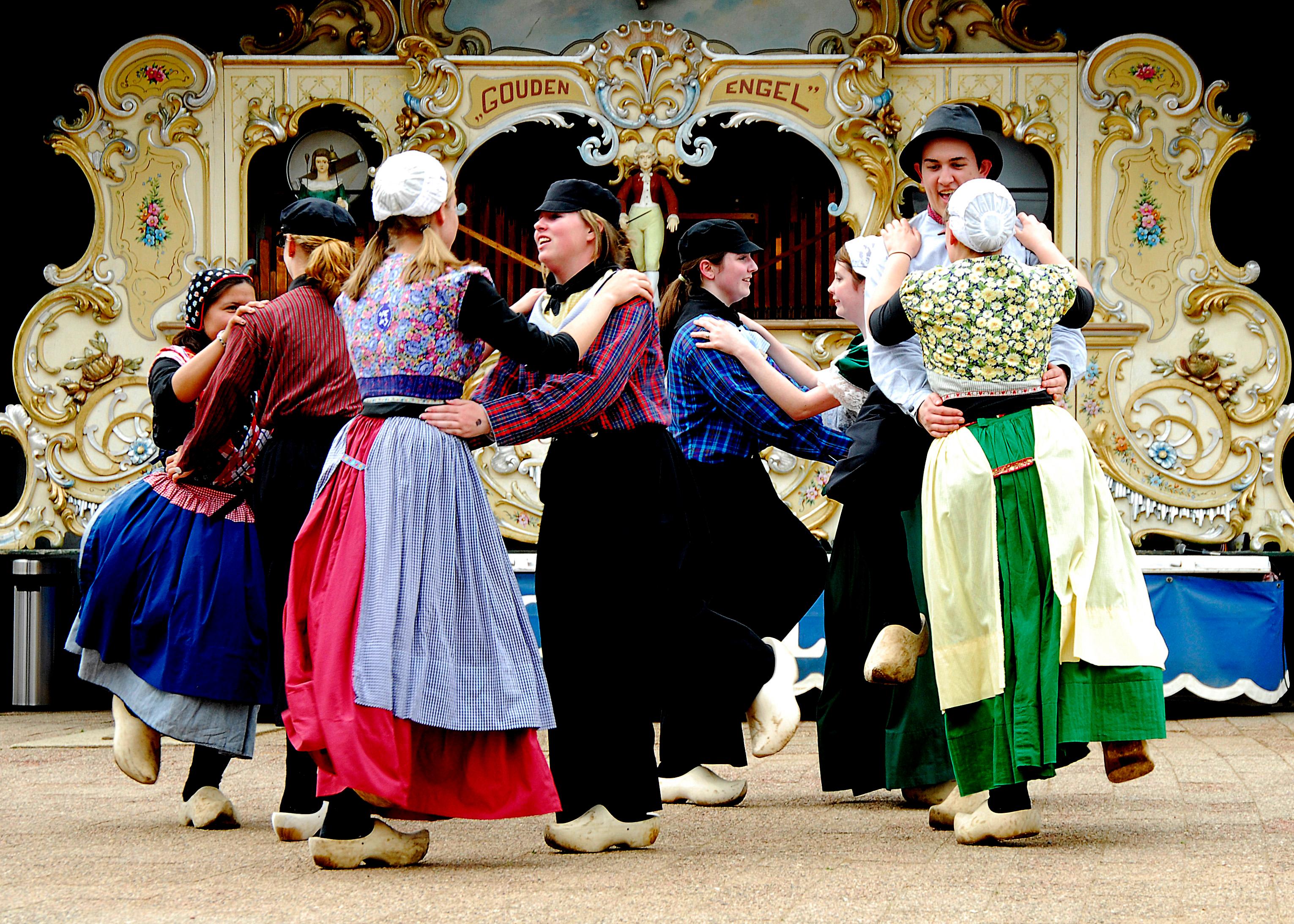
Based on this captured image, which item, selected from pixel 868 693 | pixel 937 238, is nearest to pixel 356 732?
pixel 868 693

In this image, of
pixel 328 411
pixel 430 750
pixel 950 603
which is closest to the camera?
pixel 430 750

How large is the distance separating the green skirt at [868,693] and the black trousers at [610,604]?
1.92ft

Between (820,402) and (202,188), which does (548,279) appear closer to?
(820,402)

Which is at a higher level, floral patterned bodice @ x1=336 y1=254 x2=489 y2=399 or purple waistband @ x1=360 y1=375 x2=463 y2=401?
floral patterned bodice @ x1=336 y1=254 x2=489 y2=399

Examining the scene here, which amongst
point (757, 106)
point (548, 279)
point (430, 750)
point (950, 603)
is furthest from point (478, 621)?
point (757, 106)

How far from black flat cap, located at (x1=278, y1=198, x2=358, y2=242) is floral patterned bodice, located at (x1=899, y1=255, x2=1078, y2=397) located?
1.52 metres

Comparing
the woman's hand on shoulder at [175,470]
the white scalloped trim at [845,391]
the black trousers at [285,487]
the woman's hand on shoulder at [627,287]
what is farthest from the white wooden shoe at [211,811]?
the white scalloped trim at [845,391]

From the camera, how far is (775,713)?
4066 mm

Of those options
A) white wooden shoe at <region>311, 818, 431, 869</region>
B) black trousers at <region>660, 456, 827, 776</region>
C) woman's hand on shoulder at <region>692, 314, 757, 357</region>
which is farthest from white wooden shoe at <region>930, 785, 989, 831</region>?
woman's hand on shoulder at <region>692, 314, 757, 357</region>

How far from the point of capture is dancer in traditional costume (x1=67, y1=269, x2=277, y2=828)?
4.36m

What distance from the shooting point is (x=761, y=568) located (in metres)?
4.96

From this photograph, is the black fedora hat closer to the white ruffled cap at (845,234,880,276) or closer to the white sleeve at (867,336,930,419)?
the white ruffled cap at (845,234,880,276)

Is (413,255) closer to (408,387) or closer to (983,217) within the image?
(408,387)

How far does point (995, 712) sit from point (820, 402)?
1.34 metres
